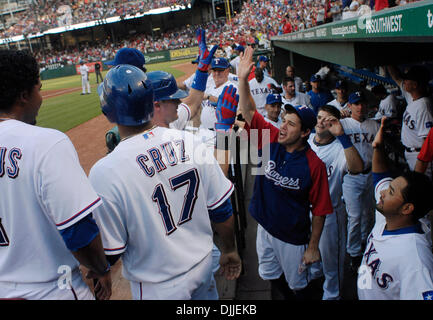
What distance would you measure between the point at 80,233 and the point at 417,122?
372 centimetres

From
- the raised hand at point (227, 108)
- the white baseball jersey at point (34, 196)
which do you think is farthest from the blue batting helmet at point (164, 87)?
the white baseball jersey at point (34, 196)

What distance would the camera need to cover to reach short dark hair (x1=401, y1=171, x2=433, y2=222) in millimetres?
1804

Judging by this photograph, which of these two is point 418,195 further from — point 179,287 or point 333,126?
Answer: point 179,287

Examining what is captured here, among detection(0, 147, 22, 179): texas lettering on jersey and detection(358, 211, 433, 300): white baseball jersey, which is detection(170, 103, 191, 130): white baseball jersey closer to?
detection(0, 147, 22, 179): texas lettering on jersey

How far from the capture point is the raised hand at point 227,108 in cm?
225

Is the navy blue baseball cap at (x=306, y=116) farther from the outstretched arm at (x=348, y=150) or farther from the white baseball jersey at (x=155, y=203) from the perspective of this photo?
the white baseball jersey at (x=155, y=203)

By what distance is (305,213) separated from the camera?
8.32ft

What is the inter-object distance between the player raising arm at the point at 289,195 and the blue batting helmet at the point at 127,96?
1.32 m

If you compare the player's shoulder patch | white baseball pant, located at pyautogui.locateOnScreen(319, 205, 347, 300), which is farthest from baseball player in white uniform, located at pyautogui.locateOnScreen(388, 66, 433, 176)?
the player's shoulder patch

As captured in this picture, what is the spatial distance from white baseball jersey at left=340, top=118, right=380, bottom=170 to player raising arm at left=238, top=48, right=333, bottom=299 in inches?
52.9

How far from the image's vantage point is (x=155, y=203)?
145cm

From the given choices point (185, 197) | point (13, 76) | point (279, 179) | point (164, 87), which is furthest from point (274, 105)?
point (13, 76)
